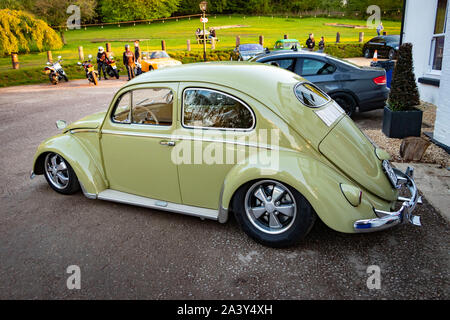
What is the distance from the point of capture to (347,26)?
5428 centimetres

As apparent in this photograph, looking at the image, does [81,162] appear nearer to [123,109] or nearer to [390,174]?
[123,109]

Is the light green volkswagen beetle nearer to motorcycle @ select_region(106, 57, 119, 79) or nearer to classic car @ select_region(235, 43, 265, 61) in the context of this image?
classic car @ select_region(235, 43, 265, 61)

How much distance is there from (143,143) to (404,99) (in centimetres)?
527

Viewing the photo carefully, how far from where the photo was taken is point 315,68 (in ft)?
25.8

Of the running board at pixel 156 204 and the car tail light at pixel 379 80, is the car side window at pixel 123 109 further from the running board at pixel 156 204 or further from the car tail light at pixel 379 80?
the car tail light at pixel 379 80

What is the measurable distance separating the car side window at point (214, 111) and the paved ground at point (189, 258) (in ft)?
3.78

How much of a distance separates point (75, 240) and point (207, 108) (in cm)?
200

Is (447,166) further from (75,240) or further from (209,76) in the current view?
(75,240)

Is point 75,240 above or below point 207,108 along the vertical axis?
below

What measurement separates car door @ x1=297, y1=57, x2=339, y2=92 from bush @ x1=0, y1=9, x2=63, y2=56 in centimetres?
2360

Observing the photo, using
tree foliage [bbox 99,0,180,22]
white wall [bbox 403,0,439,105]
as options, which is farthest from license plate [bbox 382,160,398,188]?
tree foliage [bbox 99,0,180,22]

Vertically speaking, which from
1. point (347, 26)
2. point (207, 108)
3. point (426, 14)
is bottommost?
point (207, 108)

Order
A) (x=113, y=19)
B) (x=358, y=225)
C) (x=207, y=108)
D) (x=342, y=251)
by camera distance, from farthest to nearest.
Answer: (x=113, y=19) < (x=207, y=108) < (x=342, y=251) < (x=358, y=225)

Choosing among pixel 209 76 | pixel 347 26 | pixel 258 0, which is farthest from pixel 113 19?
pixel 209 76
